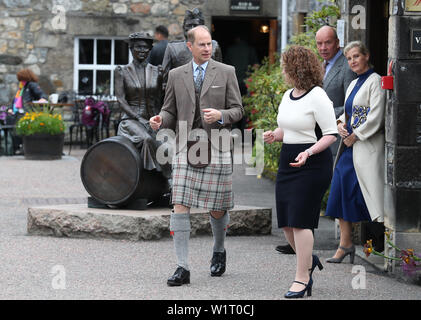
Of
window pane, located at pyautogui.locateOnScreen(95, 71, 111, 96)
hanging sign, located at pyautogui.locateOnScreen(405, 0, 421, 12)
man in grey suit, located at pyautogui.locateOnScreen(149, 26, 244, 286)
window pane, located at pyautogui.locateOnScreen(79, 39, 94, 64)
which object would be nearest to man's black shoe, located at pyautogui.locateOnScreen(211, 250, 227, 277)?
man in grey suit, located at pyautogui.locateOnScreen(149, 26, 244, 286)

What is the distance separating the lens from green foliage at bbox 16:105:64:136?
53.1ft

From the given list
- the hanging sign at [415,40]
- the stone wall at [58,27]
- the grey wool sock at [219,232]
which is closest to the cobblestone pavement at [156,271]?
the grey wool sock at [219,232]

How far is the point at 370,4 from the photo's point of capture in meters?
8.99

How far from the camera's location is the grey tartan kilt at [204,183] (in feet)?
21.9

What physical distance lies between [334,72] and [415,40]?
4.08 ft

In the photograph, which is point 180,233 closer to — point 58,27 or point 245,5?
point 58,27

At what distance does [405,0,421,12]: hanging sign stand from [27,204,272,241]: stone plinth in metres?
2.90

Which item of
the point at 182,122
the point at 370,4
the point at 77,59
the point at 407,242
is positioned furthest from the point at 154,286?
the point at 77,59

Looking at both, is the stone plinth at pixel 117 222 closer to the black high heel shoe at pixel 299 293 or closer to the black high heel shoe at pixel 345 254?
the black high heel shoe at pixel 345 254

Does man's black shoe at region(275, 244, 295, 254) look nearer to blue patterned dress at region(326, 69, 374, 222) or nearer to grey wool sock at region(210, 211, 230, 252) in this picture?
blue patterned dress at region(326, 69, 374, 222)

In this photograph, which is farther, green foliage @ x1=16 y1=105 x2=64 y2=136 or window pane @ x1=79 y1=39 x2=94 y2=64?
window pane @ x1=79 y1=39 x2=94 y2=64

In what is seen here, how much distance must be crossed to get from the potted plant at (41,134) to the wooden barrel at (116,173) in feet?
24.3

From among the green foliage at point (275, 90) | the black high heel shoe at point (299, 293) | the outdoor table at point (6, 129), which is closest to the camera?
the black high heel shoe at point (299, 293)
